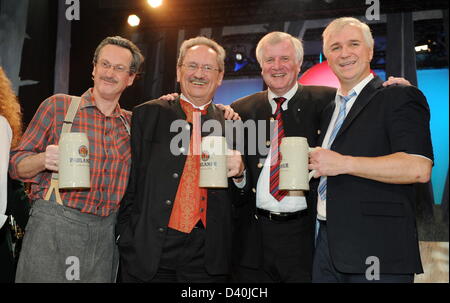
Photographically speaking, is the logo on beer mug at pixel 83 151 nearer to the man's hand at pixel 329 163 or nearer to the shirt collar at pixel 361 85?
the man's hand at pixel 329 163

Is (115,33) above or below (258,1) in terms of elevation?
below

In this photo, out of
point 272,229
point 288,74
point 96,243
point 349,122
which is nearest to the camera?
point 349,122

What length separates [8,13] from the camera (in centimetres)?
551

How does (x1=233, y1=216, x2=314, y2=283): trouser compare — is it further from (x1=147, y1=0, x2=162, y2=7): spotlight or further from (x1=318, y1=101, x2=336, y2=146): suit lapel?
(x1=147, y1=0, x2=162, y2=7): spotlight

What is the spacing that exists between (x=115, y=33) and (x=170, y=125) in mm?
4900

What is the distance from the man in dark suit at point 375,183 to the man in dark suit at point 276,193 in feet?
Answer: 0.99

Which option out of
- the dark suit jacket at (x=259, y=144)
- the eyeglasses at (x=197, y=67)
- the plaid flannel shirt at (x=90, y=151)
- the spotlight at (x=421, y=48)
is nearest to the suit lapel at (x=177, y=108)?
the eyeglasses at (x=197, y=67)

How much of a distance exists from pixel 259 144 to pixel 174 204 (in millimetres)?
642

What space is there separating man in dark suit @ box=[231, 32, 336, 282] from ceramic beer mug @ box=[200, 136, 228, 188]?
45 cm

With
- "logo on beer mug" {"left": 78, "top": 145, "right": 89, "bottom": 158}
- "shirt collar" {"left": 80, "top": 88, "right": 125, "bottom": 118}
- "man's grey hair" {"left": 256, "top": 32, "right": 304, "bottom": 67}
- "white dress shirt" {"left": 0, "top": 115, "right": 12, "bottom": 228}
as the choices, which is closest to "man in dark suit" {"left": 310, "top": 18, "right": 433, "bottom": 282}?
"man's grey hair" {"left": 256, "top": 32, "right": 304, "bottom": 67}

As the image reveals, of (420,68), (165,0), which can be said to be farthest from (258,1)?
(420,68)

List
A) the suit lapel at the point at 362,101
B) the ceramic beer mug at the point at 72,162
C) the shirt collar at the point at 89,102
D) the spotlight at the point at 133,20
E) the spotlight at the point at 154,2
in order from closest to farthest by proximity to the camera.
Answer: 1. the ceramic beer mug at the point at 72,162
2. the suit lapel at the point at 362,101
3. the shirt collar at the point at 89,102
4. the spotlight at the point at 154,2
5. the spotlight at the point at 133,20

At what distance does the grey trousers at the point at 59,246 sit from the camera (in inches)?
78.7

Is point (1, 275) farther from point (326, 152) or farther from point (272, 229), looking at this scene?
point (326, 152)
